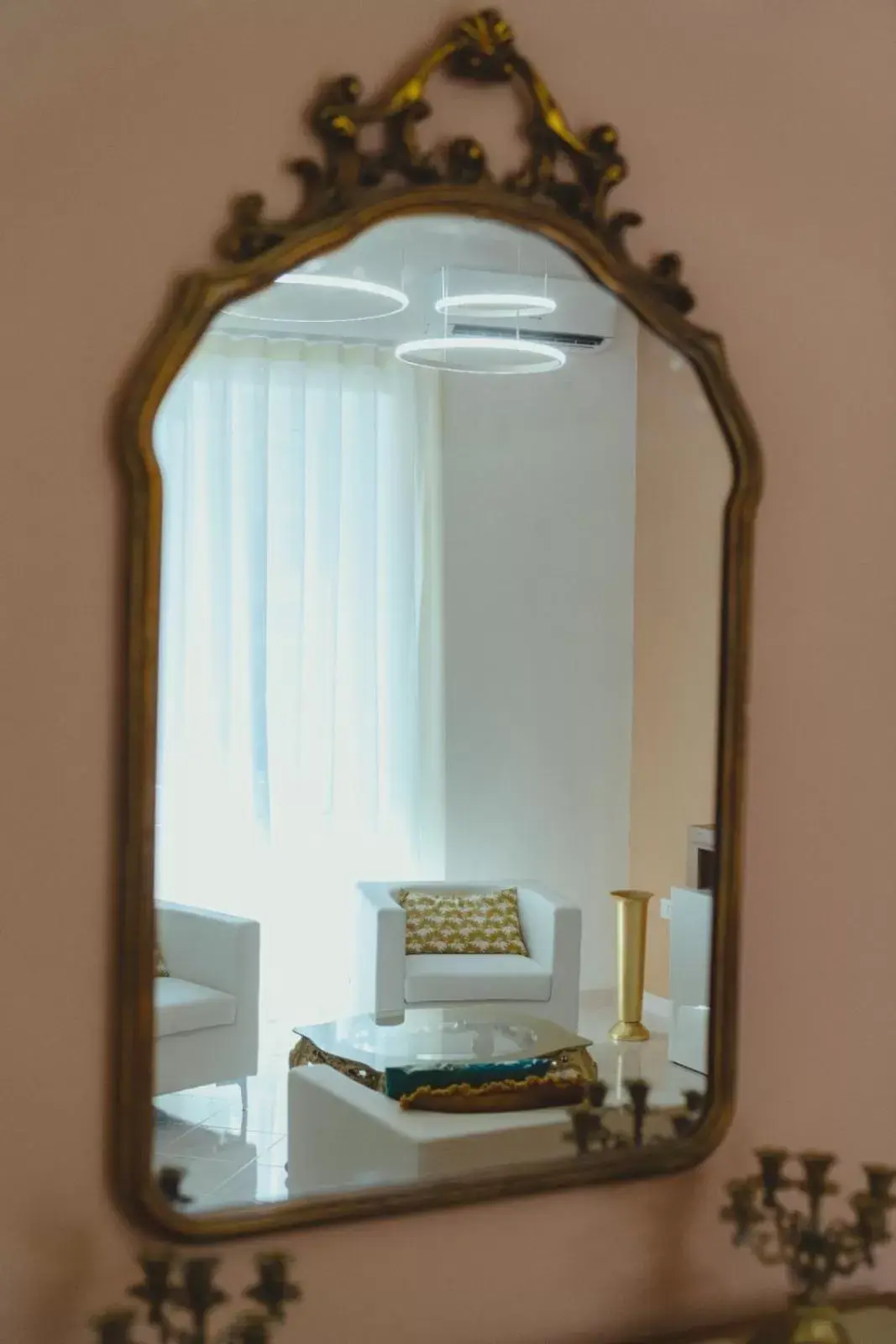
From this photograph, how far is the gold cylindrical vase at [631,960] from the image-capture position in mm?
1677

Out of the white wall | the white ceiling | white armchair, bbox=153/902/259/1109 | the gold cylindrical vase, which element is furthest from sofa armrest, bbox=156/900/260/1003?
the white ceiling

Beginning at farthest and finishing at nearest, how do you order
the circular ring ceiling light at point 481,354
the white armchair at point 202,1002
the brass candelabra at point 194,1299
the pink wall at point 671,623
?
the pink wall at point 671,623 < the circular ring ceiling light at point 481,354 < the white armchair at point 202,1002 < the brass candelabra at point 194,1299

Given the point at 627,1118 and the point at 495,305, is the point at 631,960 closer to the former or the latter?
the point at 627,1118

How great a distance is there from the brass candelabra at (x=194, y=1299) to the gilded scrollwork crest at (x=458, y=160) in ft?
3.30

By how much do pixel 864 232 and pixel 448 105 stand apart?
0.59 meters

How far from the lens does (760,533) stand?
1793 mm

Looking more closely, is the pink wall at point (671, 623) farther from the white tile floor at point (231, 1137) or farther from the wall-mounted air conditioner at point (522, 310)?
the white tile floor at point (231, 1137)

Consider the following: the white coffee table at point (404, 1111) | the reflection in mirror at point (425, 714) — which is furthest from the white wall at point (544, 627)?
the white coffee table at point (404, 1111)

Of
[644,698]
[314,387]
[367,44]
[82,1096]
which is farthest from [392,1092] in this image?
[367,44]

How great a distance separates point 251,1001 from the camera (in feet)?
4.99

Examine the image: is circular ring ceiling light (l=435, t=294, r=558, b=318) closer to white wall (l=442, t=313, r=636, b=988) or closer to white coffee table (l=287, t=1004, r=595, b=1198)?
white wall (l=442, t=313, r=636, b=988)

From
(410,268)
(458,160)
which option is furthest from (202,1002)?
(458,160)

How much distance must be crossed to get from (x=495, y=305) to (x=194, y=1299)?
3.53 ft

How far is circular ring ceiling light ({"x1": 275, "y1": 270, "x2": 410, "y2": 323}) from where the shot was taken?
1.54 meters
